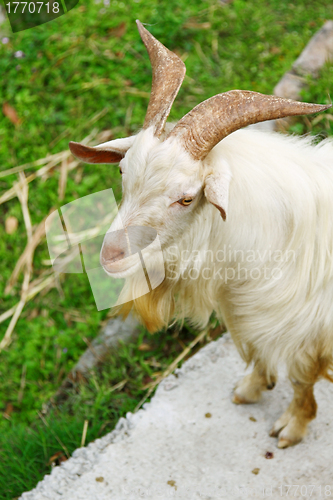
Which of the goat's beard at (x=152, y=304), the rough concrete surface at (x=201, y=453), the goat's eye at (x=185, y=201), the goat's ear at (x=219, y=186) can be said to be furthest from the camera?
the rough concrete surface at (x=201, y=453)

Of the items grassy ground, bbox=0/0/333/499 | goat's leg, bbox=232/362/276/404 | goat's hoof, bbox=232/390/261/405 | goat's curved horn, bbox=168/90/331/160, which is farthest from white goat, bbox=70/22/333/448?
grassy ground, bbox=0/0/333/499

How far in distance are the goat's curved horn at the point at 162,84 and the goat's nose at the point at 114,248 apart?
425 mm

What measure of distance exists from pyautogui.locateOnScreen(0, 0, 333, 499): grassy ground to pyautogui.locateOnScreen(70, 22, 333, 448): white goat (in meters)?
1.17

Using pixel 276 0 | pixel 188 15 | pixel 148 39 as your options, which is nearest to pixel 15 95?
pixel 188 15

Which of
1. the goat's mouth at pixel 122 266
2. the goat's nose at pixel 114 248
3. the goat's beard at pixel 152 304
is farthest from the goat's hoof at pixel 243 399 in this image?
the goat's nose at pixel 114 248

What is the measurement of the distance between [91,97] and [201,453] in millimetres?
3487

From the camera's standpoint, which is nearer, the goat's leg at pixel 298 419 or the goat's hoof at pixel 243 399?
the goat's leg at pixel 298 419

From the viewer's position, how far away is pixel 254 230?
2.01 m

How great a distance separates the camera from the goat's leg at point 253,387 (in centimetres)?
274

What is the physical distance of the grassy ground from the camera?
3.53 m

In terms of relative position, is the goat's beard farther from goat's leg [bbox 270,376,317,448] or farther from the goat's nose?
goat's leg [bbox 270,376,317,448]

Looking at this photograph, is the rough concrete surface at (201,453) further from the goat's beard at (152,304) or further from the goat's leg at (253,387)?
the goat's beard at (152,304)

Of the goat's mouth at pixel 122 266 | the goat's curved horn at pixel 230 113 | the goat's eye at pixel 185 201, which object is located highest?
the goat's curved horn at pixel 230 113

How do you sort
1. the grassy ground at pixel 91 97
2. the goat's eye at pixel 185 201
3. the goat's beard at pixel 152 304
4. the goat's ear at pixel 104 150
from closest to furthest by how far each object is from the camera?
1. the goat's eye at pixel 185 201
2. the goat's ear at pixel 104 150
3. the goat's beard at pixel 152 304
4. the grassy ground at pixel 91 97
